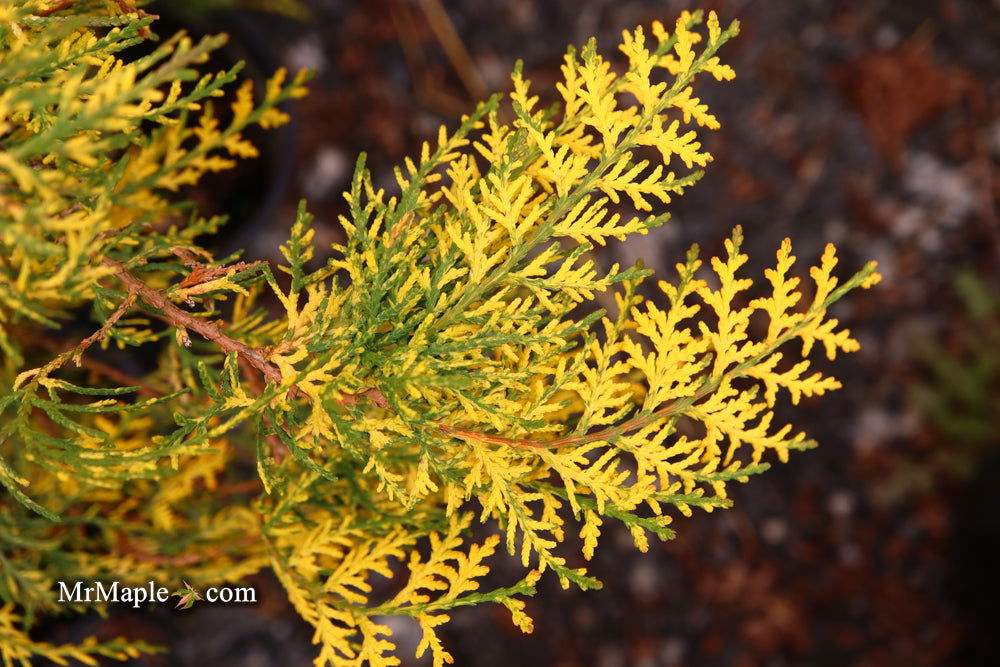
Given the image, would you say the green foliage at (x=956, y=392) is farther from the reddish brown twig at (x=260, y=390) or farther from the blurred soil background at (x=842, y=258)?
the reddish brown twig at (x=260, y=390)

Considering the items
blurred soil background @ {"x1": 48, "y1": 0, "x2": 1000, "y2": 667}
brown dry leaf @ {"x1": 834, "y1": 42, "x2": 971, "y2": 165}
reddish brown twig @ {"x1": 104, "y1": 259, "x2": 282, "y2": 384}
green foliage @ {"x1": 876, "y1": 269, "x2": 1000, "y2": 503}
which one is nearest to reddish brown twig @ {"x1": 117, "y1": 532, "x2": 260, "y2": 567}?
reddish brown twig @ {"x1": 104, "y1": 259, "x2": 282, "y2": 384}

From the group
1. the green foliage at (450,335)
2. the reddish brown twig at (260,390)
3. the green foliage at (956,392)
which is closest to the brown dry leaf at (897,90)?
the green foliage at (956,392)

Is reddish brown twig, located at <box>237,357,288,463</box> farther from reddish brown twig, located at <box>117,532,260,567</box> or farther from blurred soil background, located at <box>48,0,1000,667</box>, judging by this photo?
blurred soil background, located at <box>48,0,1000,667</box>

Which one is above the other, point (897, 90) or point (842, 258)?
point (897, 90)

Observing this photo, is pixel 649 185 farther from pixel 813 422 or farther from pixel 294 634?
pixel 813 422

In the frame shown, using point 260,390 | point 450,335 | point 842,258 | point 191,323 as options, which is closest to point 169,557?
point 260,390

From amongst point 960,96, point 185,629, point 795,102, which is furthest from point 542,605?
point 960,96

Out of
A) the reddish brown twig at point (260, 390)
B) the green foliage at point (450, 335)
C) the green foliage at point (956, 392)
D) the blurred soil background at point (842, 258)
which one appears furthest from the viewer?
the green foliage at point (956, 392)

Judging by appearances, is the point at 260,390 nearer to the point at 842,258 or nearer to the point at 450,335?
the point at 450,335
